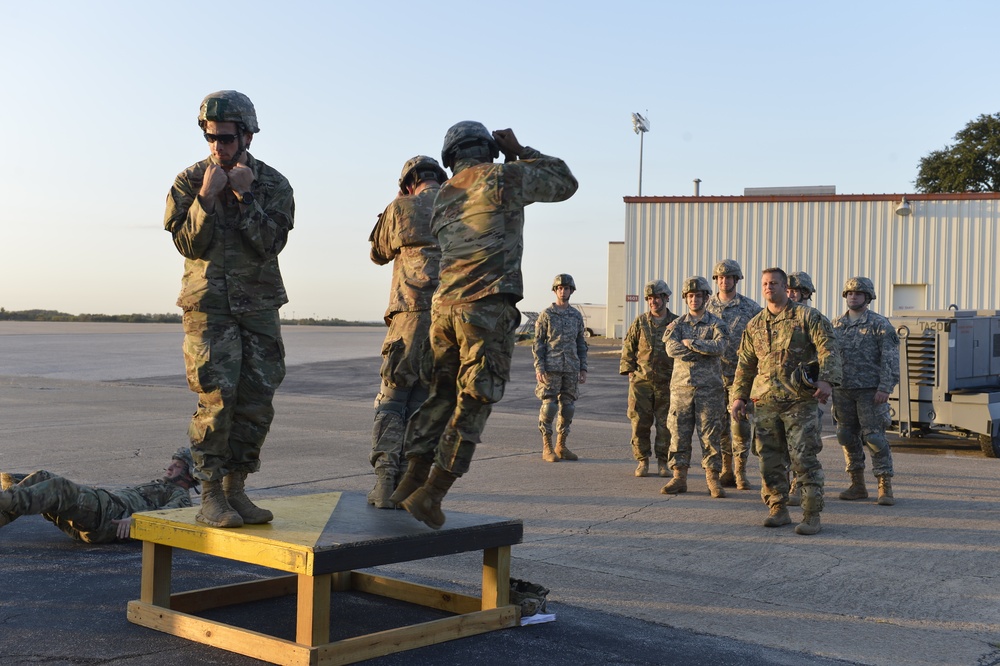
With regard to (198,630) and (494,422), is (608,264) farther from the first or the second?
(198,630)

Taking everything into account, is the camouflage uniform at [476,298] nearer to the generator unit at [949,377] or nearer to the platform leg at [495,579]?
the platform leg at [495,579]

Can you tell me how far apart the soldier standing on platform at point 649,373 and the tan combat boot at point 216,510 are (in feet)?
20.5

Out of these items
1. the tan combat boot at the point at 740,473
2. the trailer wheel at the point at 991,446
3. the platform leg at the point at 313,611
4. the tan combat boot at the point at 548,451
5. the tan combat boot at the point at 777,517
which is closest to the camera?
the platform leg at the point at 313,611

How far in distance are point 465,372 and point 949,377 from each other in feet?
34.7

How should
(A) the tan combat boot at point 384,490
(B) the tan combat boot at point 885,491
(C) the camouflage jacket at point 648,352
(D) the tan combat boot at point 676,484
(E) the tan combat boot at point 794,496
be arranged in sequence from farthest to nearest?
(C) the camouflage jacket at point 648,352, (D) the tan combat boot at point 676,484, (B) the tan combat boot at point 885,491, (E) the tan combat boot at point 794,496, (A) the tan combat boot at point 384,490

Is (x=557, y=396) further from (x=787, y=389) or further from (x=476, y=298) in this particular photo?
(x=476, y=298)

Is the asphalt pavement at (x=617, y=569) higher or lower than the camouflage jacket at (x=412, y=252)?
lower

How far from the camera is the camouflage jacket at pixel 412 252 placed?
20.6 ft

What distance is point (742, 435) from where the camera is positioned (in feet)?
31.4

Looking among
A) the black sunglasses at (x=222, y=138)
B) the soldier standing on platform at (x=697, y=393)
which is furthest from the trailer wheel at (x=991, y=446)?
the black sunglasses at (x=222, y=138)

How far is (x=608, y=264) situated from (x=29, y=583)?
42.3 metres

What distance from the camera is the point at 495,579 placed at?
547cm

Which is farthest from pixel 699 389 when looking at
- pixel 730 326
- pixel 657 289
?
pixel 657 289

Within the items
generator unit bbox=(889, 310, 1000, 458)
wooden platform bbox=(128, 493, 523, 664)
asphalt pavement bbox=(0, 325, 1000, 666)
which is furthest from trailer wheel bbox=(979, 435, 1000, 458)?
wooden platform bbox=(128, 493, 523, 664)
